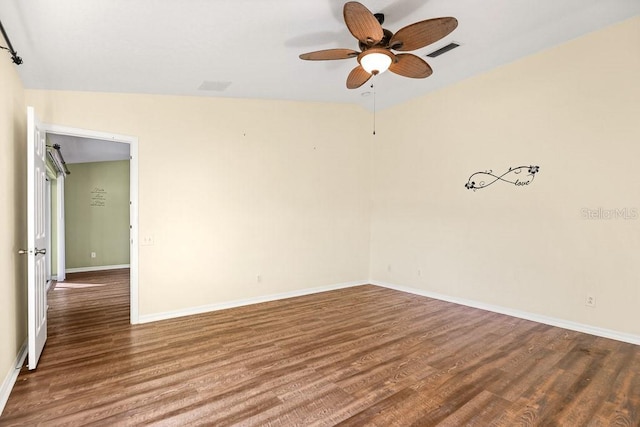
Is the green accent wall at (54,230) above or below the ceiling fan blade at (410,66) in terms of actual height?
below

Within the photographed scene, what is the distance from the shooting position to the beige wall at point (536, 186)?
3.41 metres

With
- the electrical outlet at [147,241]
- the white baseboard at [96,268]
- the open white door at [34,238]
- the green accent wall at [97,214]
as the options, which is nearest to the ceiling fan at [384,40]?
the open white door at [34,238]

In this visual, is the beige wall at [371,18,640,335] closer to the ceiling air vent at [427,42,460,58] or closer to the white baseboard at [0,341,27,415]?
the ceiling air vent at [427,42,460,58]

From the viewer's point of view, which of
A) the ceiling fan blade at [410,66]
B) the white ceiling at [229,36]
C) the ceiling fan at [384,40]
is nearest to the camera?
the ceiling fan at [384,40]

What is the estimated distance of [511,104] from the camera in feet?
13.8

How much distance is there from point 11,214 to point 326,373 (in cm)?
279

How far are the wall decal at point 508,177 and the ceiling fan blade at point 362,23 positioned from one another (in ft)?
9.01

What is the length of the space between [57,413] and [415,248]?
181 inches

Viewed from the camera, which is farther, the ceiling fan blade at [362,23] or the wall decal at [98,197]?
the wall decal at [98,197]

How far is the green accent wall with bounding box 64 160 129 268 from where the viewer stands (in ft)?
24.3

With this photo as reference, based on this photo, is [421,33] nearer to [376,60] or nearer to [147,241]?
[376,60]

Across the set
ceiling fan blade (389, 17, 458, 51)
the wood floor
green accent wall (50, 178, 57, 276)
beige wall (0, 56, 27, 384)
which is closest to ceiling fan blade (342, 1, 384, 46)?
ceiling fan blade (389, 17, 458, 51)

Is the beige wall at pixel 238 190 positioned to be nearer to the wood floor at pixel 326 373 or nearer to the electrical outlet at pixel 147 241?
the electrical outlet at pixel 147 241

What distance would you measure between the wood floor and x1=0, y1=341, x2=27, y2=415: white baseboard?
47 millimetres
